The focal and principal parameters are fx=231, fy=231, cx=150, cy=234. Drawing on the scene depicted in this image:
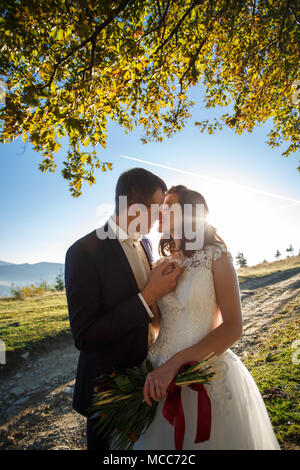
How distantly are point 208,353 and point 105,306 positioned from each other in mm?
954

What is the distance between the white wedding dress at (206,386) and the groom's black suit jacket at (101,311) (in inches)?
12.1

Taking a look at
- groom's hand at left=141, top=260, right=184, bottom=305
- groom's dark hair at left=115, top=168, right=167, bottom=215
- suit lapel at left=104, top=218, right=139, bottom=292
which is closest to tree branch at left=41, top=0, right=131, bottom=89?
groom's dark hair at left=115, top=168, right=167, bottom=215

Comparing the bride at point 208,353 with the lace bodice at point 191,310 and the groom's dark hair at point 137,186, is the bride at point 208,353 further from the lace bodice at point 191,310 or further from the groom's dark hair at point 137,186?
the groom's dark hair at point 137,186

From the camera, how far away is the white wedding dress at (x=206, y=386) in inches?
70.4

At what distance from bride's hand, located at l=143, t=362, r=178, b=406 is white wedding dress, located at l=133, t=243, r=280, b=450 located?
31 cm

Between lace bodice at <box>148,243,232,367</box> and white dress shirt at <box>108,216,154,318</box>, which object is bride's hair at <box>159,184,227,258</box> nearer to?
lace bodice at <box>148,243,232,367</box>

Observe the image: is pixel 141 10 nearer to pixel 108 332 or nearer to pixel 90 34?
pixel 90 34

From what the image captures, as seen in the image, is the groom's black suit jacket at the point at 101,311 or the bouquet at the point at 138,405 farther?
the groom's black suit jacket at the point at 101,311

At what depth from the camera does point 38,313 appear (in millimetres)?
11031

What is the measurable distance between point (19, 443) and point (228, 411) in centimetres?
377

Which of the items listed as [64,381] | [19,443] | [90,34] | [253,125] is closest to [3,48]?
[90,34]

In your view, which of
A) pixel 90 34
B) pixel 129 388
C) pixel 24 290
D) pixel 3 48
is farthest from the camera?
pixel 24 290

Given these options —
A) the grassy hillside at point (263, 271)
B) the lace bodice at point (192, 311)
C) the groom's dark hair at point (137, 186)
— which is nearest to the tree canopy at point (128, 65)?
the groom's dark hair at point (137, 186)

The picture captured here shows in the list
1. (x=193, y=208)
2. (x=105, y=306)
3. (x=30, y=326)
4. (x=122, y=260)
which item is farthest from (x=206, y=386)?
(x=30, y=326)
